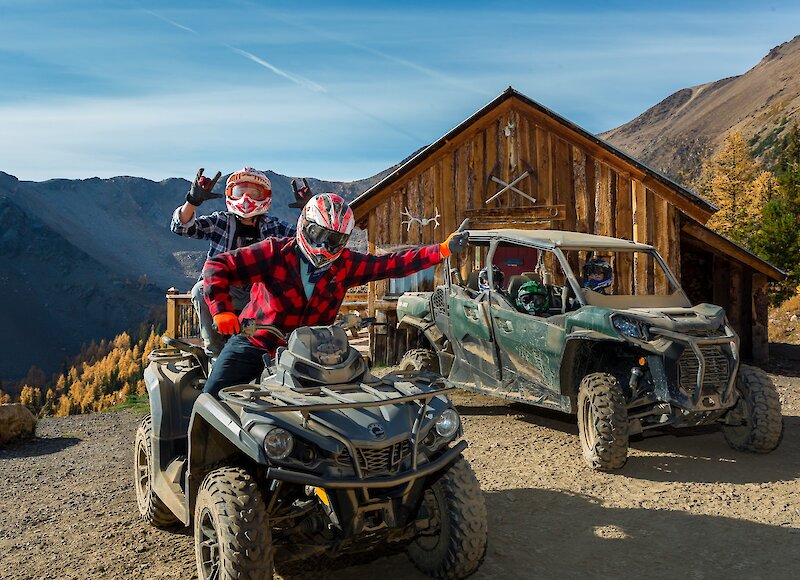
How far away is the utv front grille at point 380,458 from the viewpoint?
A: 323 centimetres

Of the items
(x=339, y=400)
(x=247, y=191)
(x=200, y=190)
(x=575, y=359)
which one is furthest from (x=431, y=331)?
(x=339, y=400)

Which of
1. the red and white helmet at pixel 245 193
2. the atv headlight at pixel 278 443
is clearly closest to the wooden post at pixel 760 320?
the red and white helmet at pixel 245 193

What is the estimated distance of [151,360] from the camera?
5.43 meters

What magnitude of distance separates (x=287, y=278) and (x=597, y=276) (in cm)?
455

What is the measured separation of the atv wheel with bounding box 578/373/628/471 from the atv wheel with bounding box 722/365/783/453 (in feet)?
4.40

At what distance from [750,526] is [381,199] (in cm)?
1080

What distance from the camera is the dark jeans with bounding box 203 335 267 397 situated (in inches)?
157

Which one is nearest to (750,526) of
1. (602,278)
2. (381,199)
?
(602,278)

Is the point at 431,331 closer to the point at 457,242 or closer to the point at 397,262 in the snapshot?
the point at 397,262

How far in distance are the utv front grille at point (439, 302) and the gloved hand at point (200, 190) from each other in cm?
373

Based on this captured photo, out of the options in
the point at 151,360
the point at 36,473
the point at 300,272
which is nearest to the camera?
the point at 300,272

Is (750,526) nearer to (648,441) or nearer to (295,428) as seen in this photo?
(648,441)

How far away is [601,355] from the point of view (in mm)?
7047

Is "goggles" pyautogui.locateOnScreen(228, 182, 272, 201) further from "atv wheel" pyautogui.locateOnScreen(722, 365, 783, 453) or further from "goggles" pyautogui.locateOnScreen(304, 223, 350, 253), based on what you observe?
"atv wheel" pyautogui.locateOnScreen(722, 365, 783, 453)
